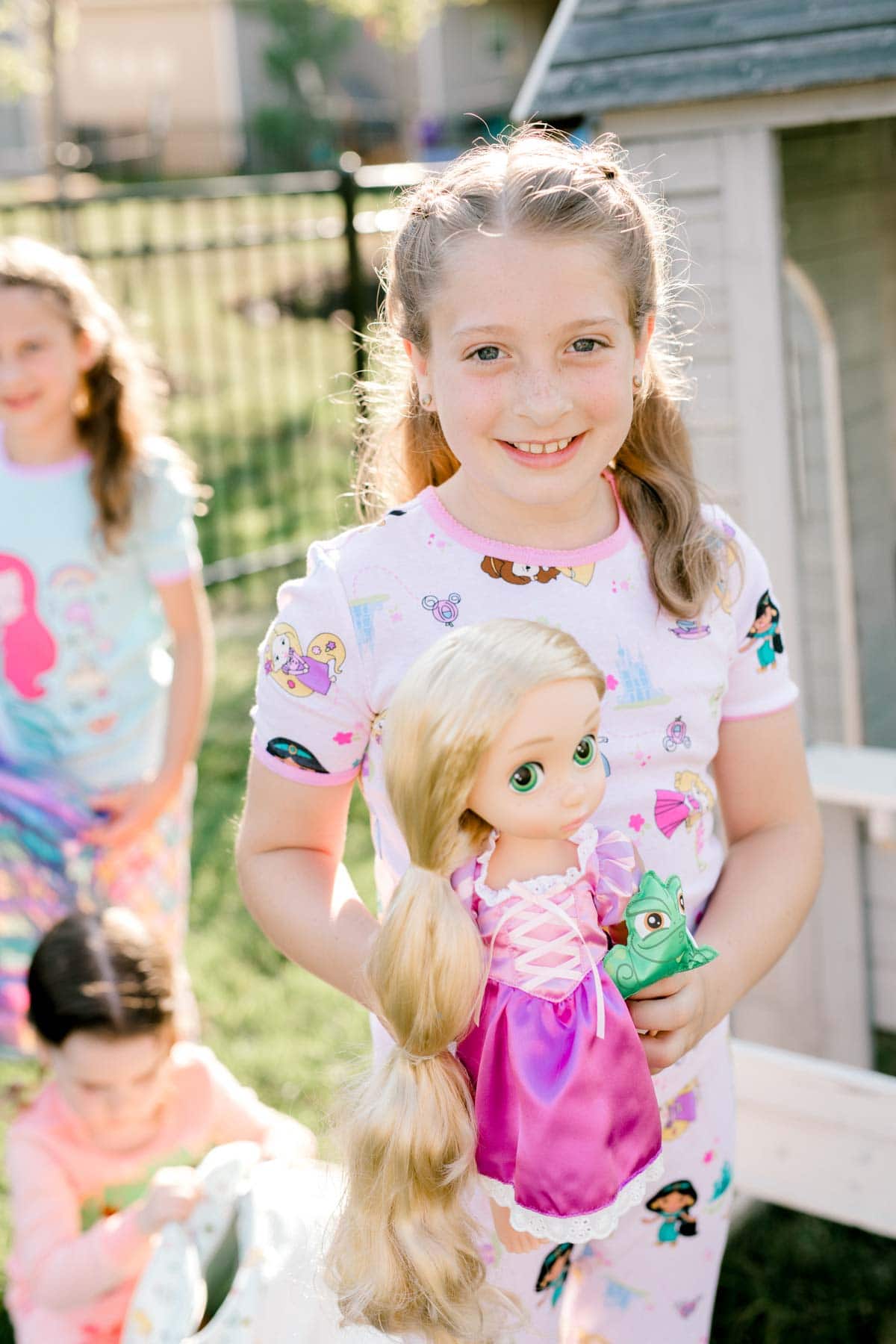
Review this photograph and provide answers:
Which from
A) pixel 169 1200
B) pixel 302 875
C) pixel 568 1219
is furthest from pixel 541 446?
pixel 169 1200

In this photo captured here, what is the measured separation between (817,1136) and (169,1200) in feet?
4.62

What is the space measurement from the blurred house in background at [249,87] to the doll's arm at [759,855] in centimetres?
3232

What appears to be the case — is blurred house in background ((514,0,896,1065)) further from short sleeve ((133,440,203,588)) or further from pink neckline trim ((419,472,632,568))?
short sleeve ((133,440,203,588))

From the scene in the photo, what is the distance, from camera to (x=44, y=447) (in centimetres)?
317

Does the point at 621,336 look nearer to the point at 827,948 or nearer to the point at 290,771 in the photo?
the point at 290,771

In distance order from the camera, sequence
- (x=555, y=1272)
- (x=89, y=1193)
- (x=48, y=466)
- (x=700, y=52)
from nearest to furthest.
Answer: (x=555, y=1272) → (x=89, y=1193) → (x=700, y=52) → (x=48, y=466)

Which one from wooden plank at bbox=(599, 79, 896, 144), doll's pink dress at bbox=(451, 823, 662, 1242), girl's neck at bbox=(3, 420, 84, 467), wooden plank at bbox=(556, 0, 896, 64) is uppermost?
wooden plank at bbox=(556, 0, 896, 64)

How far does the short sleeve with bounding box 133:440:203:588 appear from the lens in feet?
10.3

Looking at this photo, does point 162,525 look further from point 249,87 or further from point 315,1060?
point 249,87

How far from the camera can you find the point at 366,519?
2002mm

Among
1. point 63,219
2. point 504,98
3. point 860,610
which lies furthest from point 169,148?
point 860,610

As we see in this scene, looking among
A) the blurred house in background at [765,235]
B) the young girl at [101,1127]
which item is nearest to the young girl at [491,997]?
the young girl at [101,1127]

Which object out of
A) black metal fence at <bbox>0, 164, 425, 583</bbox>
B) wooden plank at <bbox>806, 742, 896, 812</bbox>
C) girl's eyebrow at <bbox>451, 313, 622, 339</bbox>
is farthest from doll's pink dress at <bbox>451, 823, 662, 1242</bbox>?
black metal fence at <bbox>0, 164, 425, 583</bbox>

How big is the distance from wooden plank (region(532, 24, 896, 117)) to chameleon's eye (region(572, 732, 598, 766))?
5.26 ft
